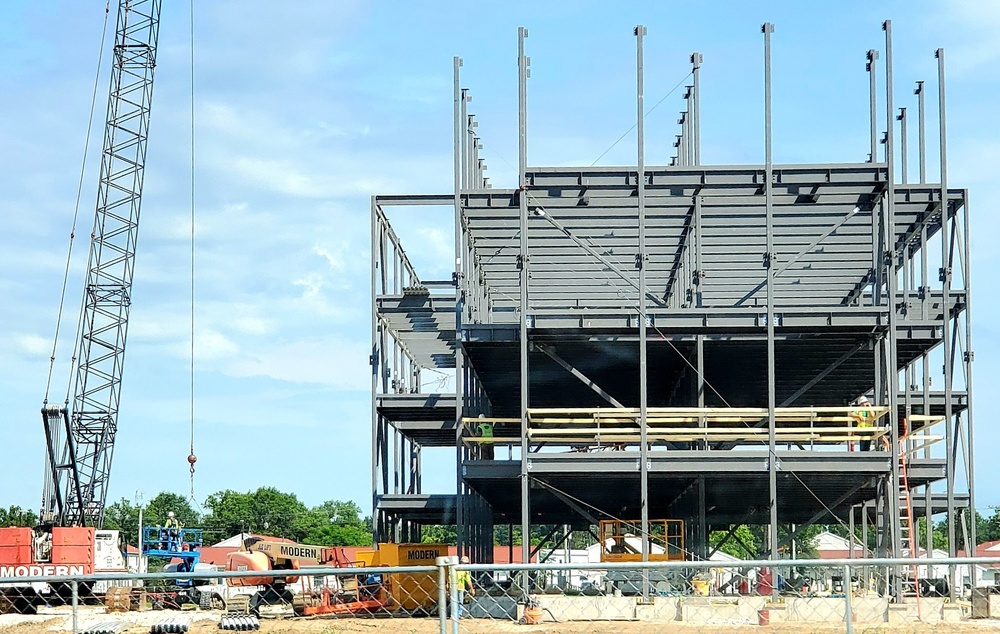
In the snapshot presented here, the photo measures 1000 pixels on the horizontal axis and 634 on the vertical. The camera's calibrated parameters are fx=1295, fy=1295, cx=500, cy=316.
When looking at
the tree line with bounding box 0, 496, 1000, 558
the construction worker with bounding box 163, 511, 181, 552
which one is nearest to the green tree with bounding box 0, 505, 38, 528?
the tree line with bounding box 0, 496, 1000, 558

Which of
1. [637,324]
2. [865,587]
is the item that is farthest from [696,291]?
[865,587]

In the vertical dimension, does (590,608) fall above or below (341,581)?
above

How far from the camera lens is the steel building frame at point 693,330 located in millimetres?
28266

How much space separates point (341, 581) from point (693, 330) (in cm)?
1294

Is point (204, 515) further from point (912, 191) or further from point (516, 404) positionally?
point (912, 191)

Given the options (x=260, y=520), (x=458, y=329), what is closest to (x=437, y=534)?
(x=260, y=520)

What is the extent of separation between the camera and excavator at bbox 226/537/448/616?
97.6ft

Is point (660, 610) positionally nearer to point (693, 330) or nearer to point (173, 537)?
point (693, 330)

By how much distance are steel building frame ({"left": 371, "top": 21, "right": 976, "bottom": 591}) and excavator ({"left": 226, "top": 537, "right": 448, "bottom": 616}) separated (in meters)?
1.51

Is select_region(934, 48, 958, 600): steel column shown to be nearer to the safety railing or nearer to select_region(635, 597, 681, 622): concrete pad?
the safety railing

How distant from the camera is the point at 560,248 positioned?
33.6m

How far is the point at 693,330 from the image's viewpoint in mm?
29125

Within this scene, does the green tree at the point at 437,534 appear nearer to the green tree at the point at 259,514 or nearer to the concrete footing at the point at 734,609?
the green tree at the point at 259,514

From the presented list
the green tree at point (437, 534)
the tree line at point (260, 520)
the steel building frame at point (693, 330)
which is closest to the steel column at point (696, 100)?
the steel building frame at point (693, 330)
